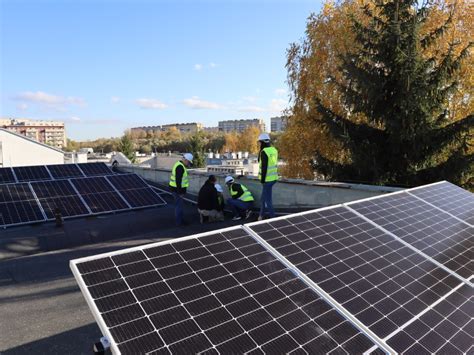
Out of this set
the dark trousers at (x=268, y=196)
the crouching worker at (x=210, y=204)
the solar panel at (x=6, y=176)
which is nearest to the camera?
the dark trousers at (x=268, y=196)

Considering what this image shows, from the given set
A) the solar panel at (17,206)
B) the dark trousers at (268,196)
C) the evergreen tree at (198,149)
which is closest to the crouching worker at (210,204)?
the dark trousers at (268,196)

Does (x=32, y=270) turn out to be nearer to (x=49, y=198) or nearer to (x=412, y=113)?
(x=49, y=198)

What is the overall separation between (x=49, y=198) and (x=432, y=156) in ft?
43.6

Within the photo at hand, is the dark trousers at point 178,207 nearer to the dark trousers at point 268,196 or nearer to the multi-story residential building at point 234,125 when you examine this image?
the dark trousers at point 268,196

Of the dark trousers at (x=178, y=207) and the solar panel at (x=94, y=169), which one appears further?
the solar panel at (x=94, y=169)

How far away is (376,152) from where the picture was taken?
1295cm

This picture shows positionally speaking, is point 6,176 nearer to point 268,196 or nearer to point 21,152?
point 268,196

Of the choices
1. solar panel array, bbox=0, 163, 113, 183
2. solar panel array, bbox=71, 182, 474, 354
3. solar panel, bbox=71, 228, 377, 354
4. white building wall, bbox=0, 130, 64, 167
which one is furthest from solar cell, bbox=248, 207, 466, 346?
white building wall, bbox=0, 130, 64, 167

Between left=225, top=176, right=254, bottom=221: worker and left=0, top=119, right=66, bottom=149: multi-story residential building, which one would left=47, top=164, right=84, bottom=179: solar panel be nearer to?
left=225, top=176, right=254, bottom=221: worker

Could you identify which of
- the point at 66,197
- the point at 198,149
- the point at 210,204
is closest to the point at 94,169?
the point at 66,197

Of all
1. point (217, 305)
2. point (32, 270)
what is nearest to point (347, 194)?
point (217, 305)

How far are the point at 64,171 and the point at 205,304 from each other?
12646mm

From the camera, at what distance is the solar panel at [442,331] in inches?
111

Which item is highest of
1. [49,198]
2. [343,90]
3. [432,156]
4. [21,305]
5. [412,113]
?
[343,90]
